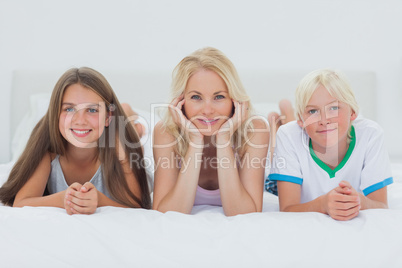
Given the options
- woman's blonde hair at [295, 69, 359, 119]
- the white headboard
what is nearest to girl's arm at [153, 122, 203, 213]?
woman's blonde hair at [295, 69, 359, 119]

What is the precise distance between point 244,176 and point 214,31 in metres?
1.73

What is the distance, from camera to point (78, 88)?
1.57m

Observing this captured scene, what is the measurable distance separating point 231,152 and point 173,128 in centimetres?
24

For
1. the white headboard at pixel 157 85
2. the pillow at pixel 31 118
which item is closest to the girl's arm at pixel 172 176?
the pillow at pixel 31 118

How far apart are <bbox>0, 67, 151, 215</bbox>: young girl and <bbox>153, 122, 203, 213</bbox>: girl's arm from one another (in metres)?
0.13

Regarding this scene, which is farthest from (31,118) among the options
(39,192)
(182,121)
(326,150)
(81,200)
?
(326,150)

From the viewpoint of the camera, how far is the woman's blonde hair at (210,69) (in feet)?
5.01

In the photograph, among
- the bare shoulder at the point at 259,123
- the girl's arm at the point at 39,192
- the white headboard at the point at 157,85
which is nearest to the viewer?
the girl's arm at the point at 39,192

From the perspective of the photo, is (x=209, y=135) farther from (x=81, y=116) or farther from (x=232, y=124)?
(x=81, y=116)

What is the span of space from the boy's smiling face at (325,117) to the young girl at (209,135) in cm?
17

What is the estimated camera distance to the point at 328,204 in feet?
4.05

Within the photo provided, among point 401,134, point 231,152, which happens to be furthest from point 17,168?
point 401,134

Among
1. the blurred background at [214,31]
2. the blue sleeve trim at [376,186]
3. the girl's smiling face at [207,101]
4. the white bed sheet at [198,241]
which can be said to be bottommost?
the white bed sheet at [198,241]

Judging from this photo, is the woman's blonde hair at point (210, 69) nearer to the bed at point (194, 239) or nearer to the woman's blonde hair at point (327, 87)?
the woman's blonde hair at point (327, 87)
